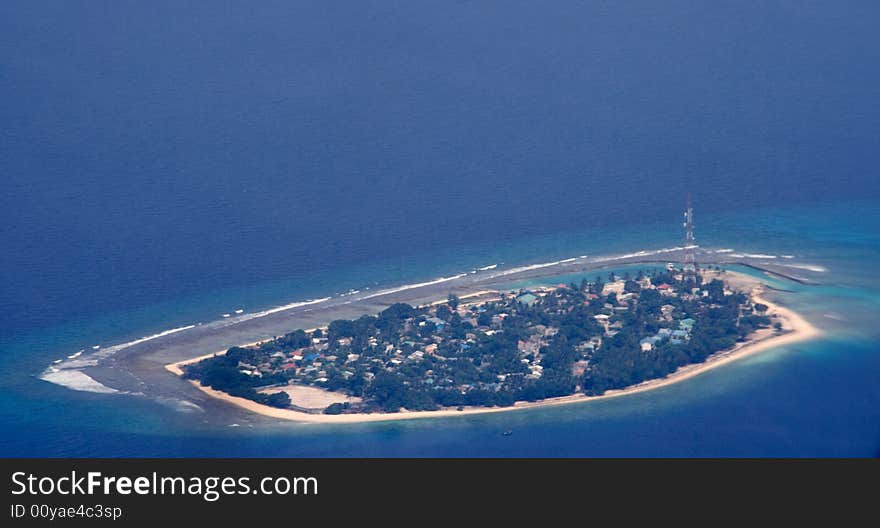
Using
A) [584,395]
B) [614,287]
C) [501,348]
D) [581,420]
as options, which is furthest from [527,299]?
[581,420]

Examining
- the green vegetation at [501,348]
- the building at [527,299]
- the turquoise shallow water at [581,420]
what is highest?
the building at [527,299]

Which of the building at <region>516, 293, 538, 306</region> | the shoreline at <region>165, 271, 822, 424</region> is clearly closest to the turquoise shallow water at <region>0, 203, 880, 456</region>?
the shoreline at <region>165, 271, 822, 424</region>

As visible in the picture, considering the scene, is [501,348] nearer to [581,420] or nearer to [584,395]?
[584,395]

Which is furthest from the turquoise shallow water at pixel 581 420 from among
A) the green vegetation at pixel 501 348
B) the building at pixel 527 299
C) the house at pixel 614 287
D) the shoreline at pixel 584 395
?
the building at pixel 527 299

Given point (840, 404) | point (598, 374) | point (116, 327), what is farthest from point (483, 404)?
point (116, 327)

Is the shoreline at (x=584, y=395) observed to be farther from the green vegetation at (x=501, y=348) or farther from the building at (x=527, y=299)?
the building at (x=527, y=299)

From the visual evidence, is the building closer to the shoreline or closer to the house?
the house

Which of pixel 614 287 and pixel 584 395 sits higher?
pixel 614 287

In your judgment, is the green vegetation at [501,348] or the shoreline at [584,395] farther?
the green vegetation at [501,348]
